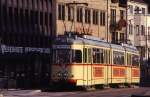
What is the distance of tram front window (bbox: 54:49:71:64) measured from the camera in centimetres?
4181

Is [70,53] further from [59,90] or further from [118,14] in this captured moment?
[118,14]

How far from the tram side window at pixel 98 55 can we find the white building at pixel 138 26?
153ft

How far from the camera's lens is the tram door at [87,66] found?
140ft

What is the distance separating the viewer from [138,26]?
95188 mm

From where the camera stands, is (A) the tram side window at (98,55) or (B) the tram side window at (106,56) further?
(B) the tram side window at (106,56)

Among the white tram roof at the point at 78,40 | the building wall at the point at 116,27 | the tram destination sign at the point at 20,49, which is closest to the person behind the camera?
the white tram roof at the point at 78,40

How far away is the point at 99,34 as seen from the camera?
78.6 m

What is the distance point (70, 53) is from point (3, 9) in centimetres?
1884

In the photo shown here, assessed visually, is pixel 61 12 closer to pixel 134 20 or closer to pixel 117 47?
pixel 117 47

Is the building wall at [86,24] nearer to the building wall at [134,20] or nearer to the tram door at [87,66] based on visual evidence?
the building wall at [134,20]

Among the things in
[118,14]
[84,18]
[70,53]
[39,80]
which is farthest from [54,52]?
[118,14]

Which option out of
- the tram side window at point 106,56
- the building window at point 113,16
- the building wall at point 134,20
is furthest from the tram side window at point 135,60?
the building wall at point 134,20

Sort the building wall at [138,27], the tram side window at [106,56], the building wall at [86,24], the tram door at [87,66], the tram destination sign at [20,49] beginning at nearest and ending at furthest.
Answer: the tram door at [87,66] → the tram side window at [106,56] → the tram destination sign at [20,49] → the building wall at [86,24] → the building wall at [138,27]

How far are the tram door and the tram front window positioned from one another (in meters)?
1.27
